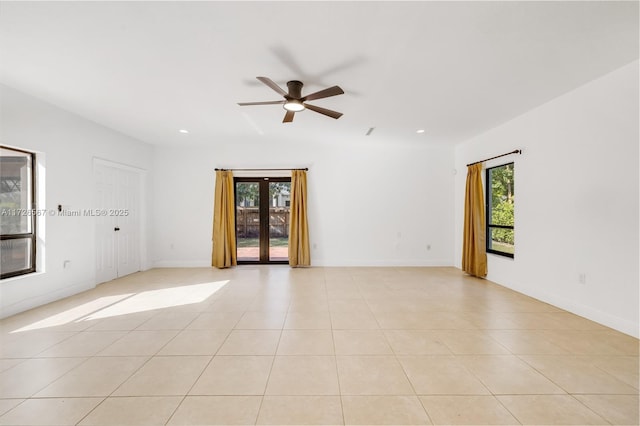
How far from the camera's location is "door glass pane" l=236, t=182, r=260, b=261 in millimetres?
5965

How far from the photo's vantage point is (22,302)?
3223mm

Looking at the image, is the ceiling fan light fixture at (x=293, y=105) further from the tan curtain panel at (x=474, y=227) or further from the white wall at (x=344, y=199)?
the tan curtain panel at (x=474, y=227)

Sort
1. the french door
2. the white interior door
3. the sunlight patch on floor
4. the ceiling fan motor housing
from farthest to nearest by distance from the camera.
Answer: the french door → the white interior door → the sunlight patch on floor → the ceiling fan motor housing

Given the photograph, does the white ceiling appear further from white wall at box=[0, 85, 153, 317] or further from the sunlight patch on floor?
the sunlight patch on floor

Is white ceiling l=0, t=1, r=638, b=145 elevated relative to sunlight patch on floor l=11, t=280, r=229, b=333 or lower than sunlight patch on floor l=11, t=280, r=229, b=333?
elevated

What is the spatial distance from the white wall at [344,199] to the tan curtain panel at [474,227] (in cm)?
83

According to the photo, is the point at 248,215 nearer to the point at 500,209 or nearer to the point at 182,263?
the point at 182,263

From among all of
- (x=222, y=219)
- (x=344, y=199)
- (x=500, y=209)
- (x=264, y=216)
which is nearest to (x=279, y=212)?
(x=264, y=216)

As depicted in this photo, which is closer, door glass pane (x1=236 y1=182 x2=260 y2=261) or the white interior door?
the white interior door

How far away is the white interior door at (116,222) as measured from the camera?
4535mm

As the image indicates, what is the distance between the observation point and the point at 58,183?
3.68m

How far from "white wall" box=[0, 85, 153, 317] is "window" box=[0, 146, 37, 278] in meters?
0.12

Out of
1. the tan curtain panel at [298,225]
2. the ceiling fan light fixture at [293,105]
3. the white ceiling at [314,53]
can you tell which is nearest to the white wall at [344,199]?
the tan curtain panel at [298,225]

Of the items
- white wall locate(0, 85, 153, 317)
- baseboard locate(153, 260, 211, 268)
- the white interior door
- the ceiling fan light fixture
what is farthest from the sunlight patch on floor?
the ceiling fan light fixture
